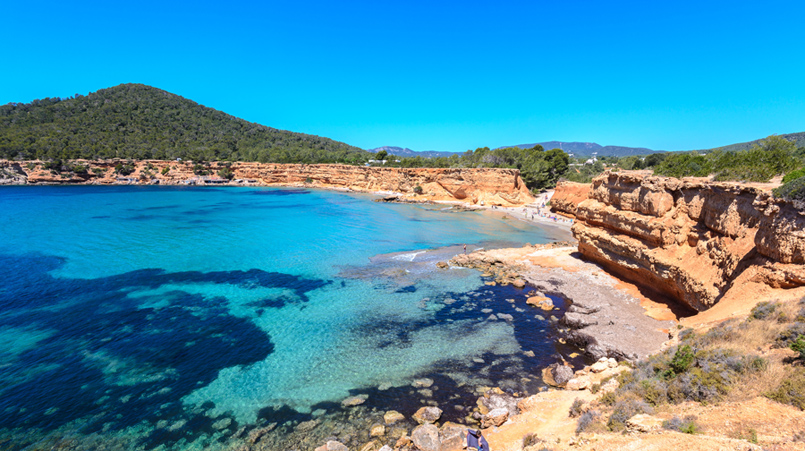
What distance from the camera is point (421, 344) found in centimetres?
1527

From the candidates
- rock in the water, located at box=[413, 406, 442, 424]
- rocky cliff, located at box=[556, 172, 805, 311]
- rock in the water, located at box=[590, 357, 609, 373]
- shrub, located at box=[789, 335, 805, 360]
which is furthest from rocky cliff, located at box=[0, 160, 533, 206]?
shrub, located at box=[789, 335, 805, 360]

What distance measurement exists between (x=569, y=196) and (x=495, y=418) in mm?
45840

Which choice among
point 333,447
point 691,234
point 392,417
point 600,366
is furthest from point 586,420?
point 691,234

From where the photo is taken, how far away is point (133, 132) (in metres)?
105

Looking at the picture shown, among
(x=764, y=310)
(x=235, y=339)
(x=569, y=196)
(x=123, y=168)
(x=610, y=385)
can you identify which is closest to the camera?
(x=764, y=310)

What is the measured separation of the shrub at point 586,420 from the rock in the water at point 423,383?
523cm

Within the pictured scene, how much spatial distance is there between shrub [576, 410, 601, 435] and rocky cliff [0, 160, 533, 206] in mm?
54782

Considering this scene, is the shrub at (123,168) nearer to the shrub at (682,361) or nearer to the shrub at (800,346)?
the shrub at (682,361)

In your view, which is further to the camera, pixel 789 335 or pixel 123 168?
pixel 123 168

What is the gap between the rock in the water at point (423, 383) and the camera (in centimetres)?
1242

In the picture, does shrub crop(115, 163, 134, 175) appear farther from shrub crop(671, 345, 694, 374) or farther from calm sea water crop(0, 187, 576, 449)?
shrub crop(671, 345, 694, 374)

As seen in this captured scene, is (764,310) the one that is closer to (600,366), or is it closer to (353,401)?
(600,366)

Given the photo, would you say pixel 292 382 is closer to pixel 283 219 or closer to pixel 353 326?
pixel 353 326

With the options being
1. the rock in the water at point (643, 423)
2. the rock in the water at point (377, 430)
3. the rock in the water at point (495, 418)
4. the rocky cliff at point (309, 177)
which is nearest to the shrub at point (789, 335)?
the rock in the water at point (643, 423)
